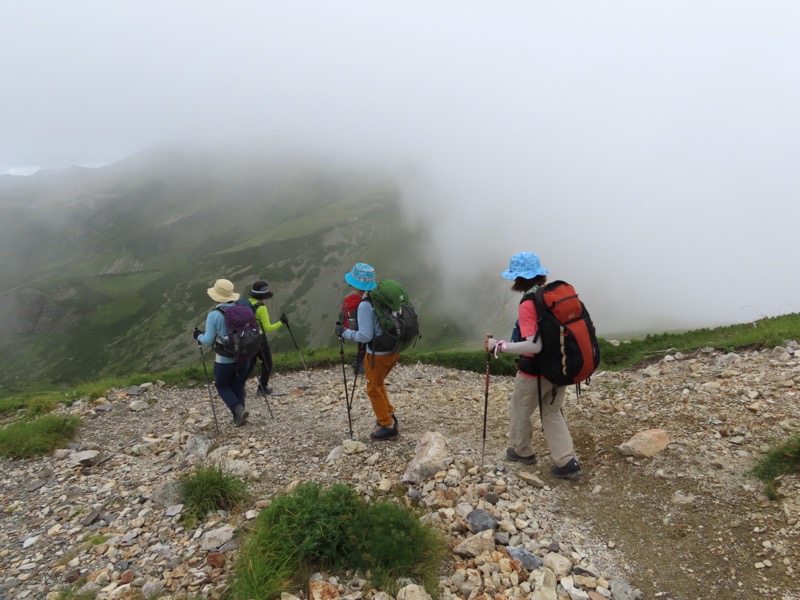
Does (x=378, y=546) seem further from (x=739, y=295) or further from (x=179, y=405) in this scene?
(x=739, y=295)

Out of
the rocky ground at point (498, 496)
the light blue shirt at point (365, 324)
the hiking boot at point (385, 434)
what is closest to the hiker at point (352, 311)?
the light blue shirt at point (365, 324)

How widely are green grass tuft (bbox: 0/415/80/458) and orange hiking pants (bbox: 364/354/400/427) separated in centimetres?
715

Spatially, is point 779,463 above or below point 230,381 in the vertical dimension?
below

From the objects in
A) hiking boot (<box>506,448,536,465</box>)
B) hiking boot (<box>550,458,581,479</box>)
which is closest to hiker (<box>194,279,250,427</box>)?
hiking boot (<box>506,448,536,465</box>)

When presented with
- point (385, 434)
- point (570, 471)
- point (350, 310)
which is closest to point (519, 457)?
point (570, 471)

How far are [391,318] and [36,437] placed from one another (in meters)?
8.35

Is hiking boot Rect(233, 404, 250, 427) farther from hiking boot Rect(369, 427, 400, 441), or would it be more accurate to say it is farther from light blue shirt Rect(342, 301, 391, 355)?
light blue shirt Rect(342, 301, 391, 355)

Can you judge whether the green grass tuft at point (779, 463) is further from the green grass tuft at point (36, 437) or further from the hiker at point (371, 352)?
the green grass tuft at point (36, 437)

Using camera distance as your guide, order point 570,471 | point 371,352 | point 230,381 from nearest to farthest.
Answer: point 570,471
point 371,352
point 230,381

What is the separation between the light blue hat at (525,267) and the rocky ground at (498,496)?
122 inches

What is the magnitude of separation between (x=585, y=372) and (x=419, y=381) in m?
9.61

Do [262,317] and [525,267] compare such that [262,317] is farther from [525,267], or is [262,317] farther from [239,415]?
[525,267]

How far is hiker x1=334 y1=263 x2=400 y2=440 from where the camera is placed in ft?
28.0

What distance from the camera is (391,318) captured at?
8.46 metres
